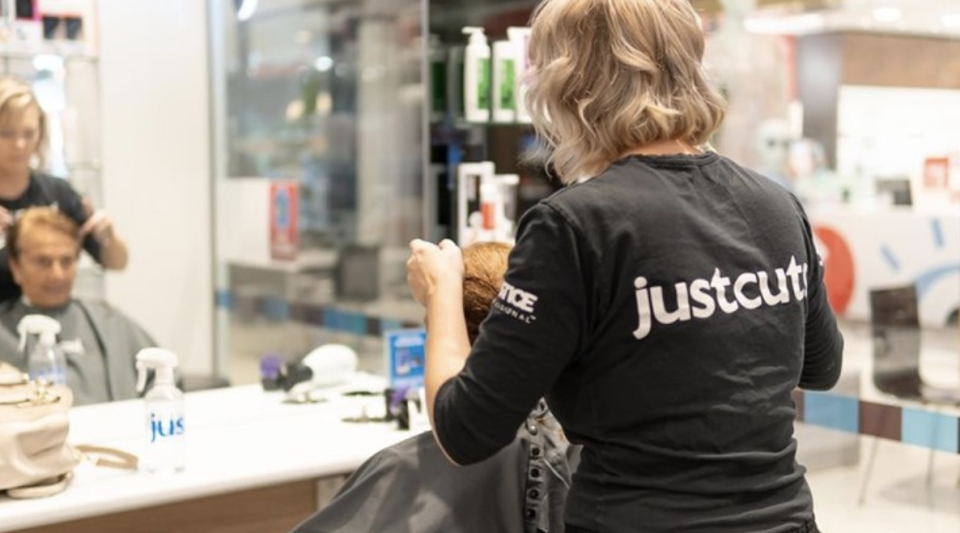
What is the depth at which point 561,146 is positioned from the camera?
1.26m

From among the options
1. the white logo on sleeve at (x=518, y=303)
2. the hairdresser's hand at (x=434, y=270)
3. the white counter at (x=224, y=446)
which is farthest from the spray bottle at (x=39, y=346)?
the white logo on sleeve at (x=518, y=303)

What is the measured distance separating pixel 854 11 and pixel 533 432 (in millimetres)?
8805

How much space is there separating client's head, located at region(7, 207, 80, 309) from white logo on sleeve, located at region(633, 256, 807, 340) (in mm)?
1620

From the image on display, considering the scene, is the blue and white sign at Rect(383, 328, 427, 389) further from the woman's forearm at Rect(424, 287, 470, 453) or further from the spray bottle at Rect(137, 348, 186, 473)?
the woman's forearm at Rect(424, 287, 470, 453)

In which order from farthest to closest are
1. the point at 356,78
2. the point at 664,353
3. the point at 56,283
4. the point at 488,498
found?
the point at 356,78, the point at 56,283, the point at 488,498, the point at 664,353

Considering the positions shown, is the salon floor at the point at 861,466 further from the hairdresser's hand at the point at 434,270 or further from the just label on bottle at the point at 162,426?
the hairdresser's hand at the point at 434,270

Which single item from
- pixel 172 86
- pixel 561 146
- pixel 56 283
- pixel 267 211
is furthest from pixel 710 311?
pixel 267 211

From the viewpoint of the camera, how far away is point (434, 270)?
4.34 feet

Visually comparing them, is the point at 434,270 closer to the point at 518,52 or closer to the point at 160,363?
the point at 160,363

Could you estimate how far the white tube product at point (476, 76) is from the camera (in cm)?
277

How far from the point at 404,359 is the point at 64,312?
74 centimetres

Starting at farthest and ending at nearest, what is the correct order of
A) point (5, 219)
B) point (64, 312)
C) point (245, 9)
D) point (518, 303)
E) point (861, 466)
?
point (861, 466) → point (245, 9) → point (64, 312) → point (5, 219) → point (518, 303)

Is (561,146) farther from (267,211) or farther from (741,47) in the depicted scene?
(741,47)

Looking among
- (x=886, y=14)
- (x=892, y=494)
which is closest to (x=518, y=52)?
(x=892, y=494)
